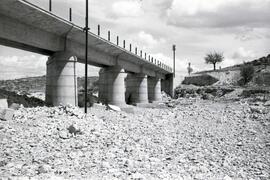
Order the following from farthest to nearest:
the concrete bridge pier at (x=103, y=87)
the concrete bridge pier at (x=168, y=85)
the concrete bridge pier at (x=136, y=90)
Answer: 1. the concrete bridge pier at (x=168, y=85)
2. the concrete bridge pier at (x=136, y=90)
3. the concrete bridge pier at (x=103, y=87)

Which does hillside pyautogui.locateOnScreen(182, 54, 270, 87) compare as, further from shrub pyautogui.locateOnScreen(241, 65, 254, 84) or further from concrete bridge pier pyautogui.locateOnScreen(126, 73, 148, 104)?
concrete bridge pier pyautogui.locateOnScreen(126, 73, 148, 104)

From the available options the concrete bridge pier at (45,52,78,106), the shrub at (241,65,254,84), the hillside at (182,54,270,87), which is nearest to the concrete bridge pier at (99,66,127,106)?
the concrete bridge pier at (45,52,78,106)

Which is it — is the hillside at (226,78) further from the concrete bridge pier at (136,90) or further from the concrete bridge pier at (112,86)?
the concrete bridge pier at (112,86)

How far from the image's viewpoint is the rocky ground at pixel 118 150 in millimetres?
8625

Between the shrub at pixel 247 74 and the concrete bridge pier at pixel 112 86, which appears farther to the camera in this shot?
the shrub at pixel 247 74

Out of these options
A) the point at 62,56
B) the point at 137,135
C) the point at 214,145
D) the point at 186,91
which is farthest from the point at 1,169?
the point at 186,91

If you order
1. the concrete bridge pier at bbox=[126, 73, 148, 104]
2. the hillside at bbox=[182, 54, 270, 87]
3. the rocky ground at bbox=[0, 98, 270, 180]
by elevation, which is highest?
the hillside at bbox=[182, 54, 270, 87]

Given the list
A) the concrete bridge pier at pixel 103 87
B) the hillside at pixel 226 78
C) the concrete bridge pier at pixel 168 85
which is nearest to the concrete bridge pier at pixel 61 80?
the concrete bridge pier at pixel 103 87

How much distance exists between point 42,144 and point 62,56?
940cm

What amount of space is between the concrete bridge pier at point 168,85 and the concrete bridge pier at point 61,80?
141ft

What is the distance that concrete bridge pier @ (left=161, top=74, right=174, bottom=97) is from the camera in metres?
61.2

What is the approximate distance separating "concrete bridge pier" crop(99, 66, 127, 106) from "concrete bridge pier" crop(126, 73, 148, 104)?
10.2 meters

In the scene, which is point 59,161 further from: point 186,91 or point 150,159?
point 186,91

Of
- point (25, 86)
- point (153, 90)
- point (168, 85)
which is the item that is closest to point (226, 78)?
point (168, 85)
